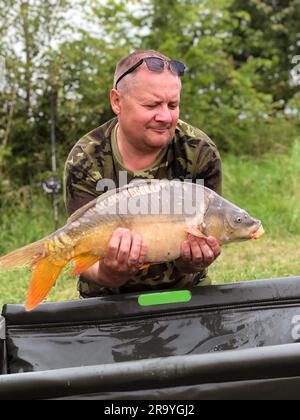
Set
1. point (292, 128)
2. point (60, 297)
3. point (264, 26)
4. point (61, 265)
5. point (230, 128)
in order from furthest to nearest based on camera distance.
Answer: point (264, 26), point (292, 128), point (230, 128), point (60, 297), point (61, 265)

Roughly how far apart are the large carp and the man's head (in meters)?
0.19

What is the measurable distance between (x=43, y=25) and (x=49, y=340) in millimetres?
2794

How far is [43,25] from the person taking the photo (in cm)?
389

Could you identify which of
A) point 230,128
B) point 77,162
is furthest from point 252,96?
point 77,162

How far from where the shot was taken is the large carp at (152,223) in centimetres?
126

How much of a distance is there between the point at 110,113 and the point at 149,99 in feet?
9.09

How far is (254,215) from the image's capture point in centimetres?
360

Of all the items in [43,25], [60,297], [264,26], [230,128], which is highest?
[264,26]

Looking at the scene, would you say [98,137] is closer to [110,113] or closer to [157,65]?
[157,65]

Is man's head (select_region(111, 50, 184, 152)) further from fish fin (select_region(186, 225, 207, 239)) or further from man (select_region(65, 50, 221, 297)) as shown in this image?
fish fin (select_region(186, 225, 207, 239))

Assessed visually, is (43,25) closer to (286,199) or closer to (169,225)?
(286,199)

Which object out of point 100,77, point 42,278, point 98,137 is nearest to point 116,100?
point 98,137

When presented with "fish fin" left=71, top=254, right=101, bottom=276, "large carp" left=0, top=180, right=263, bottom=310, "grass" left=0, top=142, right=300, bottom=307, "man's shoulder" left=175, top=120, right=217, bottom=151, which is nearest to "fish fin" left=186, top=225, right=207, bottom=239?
"large carp" left=0, top=180, right=263, bottom=310

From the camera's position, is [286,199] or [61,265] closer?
[61,265]
